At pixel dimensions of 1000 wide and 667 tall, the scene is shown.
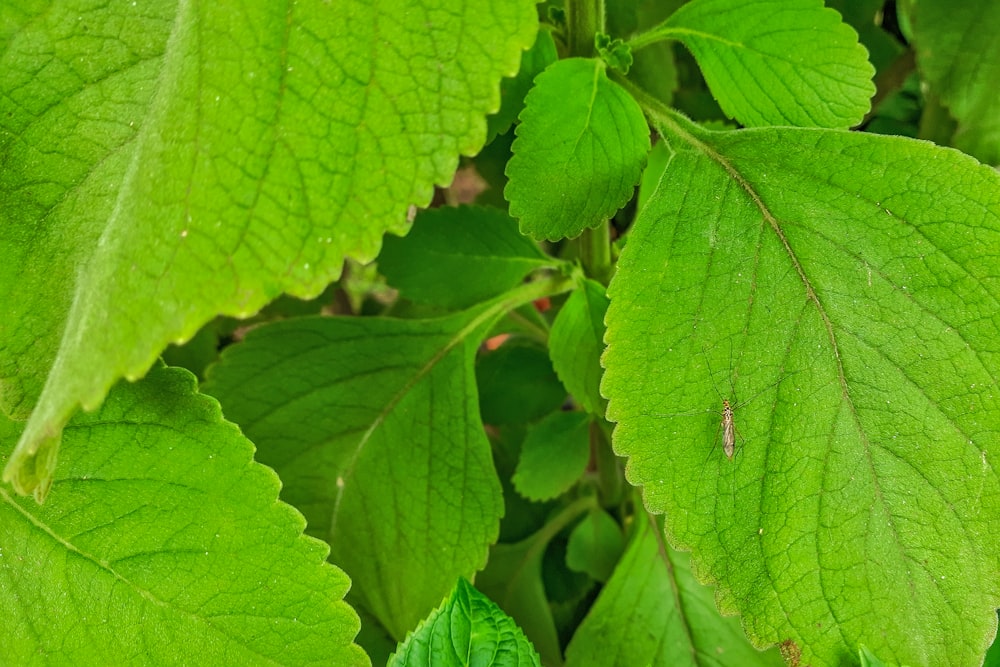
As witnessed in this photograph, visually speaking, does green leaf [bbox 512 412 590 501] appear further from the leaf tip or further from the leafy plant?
the leaf tip

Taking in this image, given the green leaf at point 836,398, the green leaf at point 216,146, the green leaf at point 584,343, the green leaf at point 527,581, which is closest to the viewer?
the green leaf at point 216,146

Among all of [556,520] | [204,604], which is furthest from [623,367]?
[556,520]

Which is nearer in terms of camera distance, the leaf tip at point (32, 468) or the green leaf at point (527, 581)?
the leaf tip at point (32, 468)

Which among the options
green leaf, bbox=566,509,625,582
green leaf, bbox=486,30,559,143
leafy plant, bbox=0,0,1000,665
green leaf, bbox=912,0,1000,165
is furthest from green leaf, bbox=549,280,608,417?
green leaf, bbox=912,0,1000,165

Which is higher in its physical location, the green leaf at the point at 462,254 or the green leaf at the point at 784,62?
the green leaf at the point at 784,62

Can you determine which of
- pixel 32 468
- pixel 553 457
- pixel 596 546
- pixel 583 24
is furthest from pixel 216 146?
pixel 596 546

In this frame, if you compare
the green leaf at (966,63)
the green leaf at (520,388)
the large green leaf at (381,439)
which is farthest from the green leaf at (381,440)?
the green leaf at (966,63)

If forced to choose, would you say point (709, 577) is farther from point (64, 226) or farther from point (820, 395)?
point (64, 226)

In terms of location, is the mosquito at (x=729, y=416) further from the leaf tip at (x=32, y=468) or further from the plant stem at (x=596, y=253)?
the leaf tip at (x=32, y=468)
